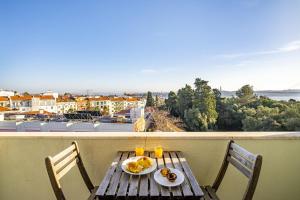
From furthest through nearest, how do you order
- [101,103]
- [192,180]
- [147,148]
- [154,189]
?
[101,103], [147,148], [192,180], [154,189]

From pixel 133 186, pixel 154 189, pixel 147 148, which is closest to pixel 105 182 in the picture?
pixel 133 186

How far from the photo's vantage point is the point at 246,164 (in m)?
1.31

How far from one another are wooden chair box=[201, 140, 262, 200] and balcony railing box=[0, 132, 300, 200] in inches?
12.7

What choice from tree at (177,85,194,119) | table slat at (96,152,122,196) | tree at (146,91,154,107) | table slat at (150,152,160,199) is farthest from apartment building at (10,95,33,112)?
table slat at (150,152,160,199)

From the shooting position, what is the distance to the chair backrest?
1145 millimetres

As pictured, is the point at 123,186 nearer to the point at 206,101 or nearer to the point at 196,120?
the point at 196,120

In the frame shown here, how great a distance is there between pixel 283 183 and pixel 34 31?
811 inches

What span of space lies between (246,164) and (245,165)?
0.05ft

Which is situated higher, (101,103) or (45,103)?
(45,103)

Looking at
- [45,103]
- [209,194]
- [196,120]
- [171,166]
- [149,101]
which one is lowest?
[196,120]

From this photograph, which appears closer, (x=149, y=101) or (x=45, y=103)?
(x=45, y=103)

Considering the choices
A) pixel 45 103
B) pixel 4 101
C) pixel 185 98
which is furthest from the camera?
pixel 45 103

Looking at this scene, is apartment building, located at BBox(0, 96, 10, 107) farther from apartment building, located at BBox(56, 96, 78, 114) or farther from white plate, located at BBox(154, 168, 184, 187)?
white plate, located at BBox(154, 168, 184, 187)

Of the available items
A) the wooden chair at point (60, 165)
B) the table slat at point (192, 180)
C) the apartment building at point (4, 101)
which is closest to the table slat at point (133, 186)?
the table slat at point (192, 180)
